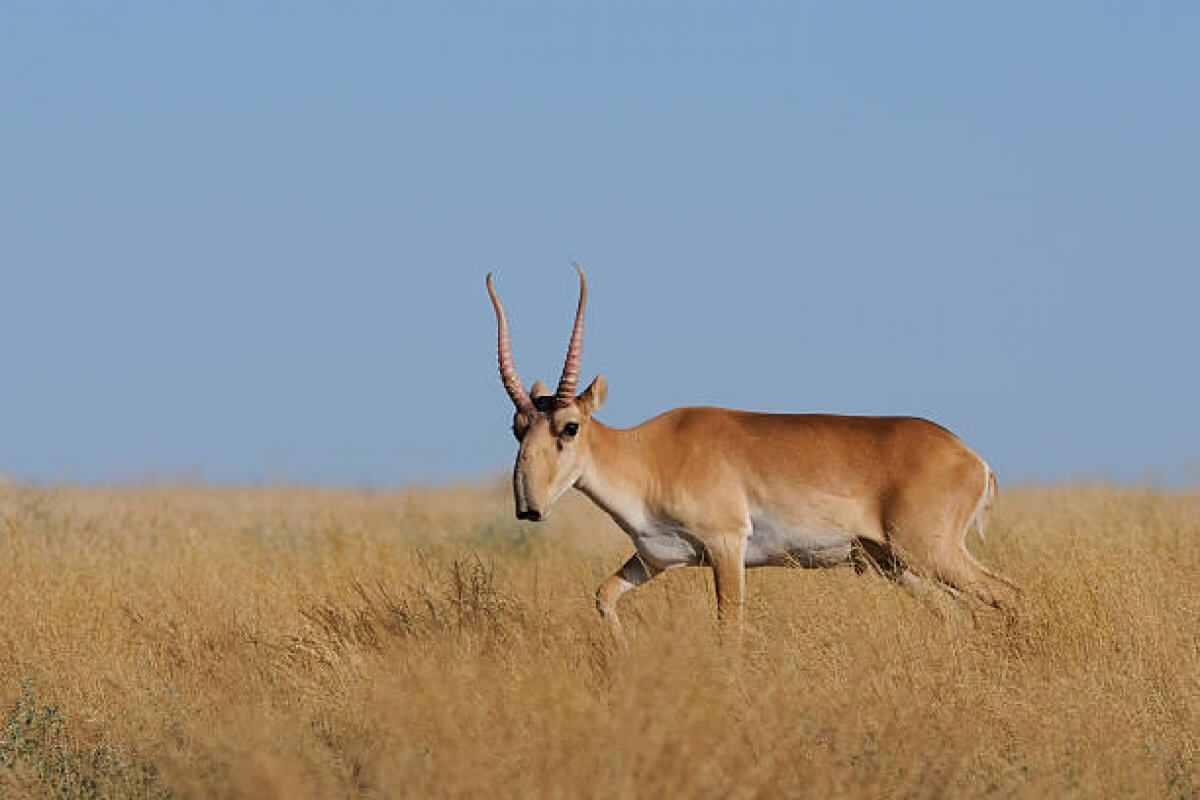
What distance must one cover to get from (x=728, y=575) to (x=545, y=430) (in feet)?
5.41

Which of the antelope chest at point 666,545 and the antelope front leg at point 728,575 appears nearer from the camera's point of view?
the antelope front leg at point 728,575

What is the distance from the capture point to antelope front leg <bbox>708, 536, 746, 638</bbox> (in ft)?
38.0

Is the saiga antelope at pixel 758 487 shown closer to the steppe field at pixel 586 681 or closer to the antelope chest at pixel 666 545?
the antelope chest at pixel 666 545

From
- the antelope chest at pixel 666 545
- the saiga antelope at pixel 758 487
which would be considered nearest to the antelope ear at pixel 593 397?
the saiga antelope at pixel 758 487

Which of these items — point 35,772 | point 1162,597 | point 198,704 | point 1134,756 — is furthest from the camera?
point 1162,597

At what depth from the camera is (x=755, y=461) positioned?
12156 mm

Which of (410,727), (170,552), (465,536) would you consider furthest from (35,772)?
(465,536)

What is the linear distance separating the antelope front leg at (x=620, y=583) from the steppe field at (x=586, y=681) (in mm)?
208

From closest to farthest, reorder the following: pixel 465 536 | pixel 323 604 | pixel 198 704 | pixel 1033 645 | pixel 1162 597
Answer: pixel 198 704
pixel 1033 645
pixel 1162 597
pixel 323 604
pixel 465 536

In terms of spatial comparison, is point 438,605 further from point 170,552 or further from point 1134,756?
point 170,552

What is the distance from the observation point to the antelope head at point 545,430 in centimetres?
1142

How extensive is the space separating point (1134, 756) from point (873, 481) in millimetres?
4262

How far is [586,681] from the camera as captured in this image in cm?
898

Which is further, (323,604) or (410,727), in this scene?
(323,604)
